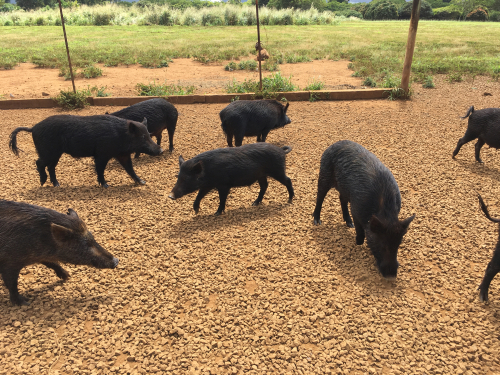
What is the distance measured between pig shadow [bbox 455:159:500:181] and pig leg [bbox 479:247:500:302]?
3.16m

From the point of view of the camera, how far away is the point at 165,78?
43.0ft

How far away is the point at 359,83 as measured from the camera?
11930mm

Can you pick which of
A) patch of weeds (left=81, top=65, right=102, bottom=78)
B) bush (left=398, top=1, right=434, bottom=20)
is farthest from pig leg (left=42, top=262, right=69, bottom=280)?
bush (left=398, top=1, right=434, bottom=20)

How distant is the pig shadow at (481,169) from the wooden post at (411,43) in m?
4.40

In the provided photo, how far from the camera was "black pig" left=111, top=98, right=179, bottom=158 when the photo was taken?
677 cm

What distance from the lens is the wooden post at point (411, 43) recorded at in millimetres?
9125

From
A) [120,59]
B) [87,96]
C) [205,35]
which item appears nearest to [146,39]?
[205,35]

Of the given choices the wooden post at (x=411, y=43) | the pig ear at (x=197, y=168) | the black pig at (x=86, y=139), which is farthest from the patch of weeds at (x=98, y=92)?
the wooden post at (x=411, y=43)

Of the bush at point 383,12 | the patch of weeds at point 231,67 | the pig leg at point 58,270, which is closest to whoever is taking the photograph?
the pig leg at point 58,270

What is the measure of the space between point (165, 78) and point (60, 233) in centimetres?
1089

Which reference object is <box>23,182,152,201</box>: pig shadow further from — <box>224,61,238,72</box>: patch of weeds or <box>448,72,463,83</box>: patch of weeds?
<box>448,72,463,83</box>: patch of weeds

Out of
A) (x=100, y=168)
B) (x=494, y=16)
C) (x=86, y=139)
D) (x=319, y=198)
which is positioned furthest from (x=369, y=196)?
(x=494, y=16)

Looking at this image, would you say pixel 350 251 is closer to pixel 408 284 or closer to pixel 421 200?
pixel 408 284

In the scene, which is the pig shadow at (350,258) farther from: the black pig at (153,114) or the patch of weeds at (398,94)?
the patch of weeds at (398,94)
